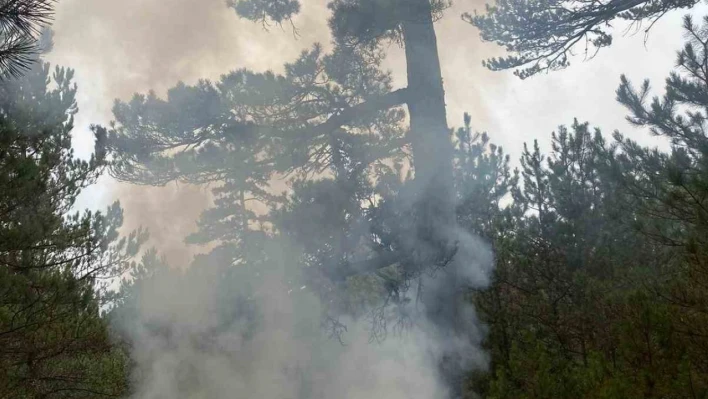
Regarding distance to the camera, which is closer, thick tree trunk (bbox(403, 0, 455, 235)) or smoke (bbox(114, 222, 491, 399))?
smoke (bbox(114, 222, 491, 399))

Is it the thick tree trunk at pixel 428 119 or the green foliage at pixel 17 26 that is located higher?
the thick tree trunk at pixel 428 119

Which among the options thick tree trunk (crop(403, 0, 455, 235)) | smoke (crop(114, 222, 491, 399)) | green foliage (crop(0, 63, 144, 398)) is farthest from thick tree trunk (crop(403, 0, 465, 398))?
green foliage (crop(0, 63, 144, 398))

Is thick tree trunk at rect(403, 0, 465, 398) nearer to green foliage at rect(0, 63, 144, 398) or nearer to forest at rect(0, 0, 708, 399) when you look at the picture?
forest at rect(0, 0, 708, 399)

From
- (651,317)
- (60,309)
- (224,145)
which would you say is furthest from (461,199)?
(60,309)

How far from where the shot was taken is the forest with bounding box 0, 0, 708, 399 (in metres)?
8.55

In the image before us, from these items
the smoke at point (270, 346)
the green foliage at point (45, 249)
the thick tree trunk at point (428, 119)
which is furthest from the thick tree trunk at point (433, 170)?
the green foliage at point (45, 249)

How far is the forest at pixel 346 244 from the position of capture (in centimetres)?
855

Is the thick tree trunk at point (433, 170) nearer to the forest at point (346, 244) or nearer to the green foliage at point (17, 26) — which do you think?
the forest at point (346, 244)

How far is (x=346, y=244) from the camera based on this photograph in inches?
455

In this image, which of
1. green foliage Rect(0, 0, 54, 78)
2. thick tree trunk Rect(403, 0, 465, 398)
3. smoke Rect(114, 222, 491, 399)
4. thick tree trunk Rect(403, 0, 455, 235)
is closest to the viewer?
green foliage Rect(0, 0, 54, 78)

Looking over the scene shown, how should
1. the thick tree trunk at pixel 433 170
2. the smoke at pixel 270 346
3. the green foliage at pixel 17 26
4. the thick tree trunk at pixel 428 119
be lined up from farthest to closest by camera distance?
the thick tree trunk at pixel 428 119
the smoke at pixel 270 346
the thick tree trunk at pixel 433 170
the green foliage at pixel 17 26

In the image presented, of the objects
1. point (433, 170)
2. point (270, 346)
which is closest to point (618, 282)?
point (433, 170)

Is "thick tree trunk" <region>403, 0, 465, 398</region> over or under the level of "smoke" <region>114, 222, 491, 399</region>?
over

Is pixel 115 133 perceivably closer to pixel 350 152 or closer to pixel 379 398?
pixel 350 152
